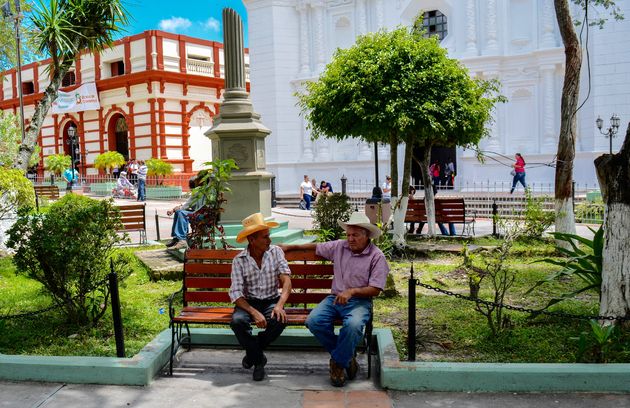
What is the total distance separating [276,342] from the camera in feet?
17.7

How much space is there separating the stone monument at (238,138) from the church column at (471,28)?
16.7 meters

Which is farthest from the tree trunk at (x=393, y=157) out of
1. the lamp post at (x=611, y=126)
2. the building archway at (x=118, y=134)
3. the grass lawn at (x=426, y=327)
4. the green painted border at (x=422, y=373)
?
the building archway at (x=118, y=134)

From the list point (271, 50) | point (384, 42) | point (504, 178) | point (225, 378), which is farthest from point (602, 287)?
point (271, 50)

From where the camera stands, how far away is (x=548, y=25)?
74.8 feet

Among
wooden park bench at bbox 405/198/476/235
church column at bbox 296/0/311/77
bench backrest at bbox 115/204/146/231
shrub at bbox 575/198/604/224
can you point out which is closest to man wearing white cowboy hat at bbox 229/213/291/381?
bench backrest at bbox 115/204/146/231

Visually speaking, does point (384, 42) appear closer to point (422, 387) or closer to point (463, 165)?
point (422, 387)

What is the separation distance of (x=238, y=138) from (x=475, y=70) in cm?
1693

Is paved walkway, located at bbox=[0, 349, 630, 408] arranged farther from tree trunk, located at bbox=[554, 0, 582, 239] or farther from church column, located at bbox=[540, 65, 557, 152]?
church column, located at bbox=[540, 65, 557, 152]

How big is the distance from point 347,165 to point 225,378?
21.6 meters

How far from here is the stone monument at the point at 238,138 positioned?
892 cm

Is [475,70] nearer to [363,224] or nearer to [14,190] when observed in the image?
[14,190]

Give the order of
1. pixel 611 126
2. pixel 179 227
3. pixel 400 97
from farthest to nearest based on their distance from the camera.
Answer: pixel 611 126 → pixel 400 97 → pixel 179 227

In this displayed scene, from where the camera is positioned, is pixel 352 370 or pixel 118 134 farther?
pixel 118 134

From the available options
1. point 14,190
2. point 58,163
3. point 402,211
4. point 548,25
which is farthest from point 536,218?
point 58,163
